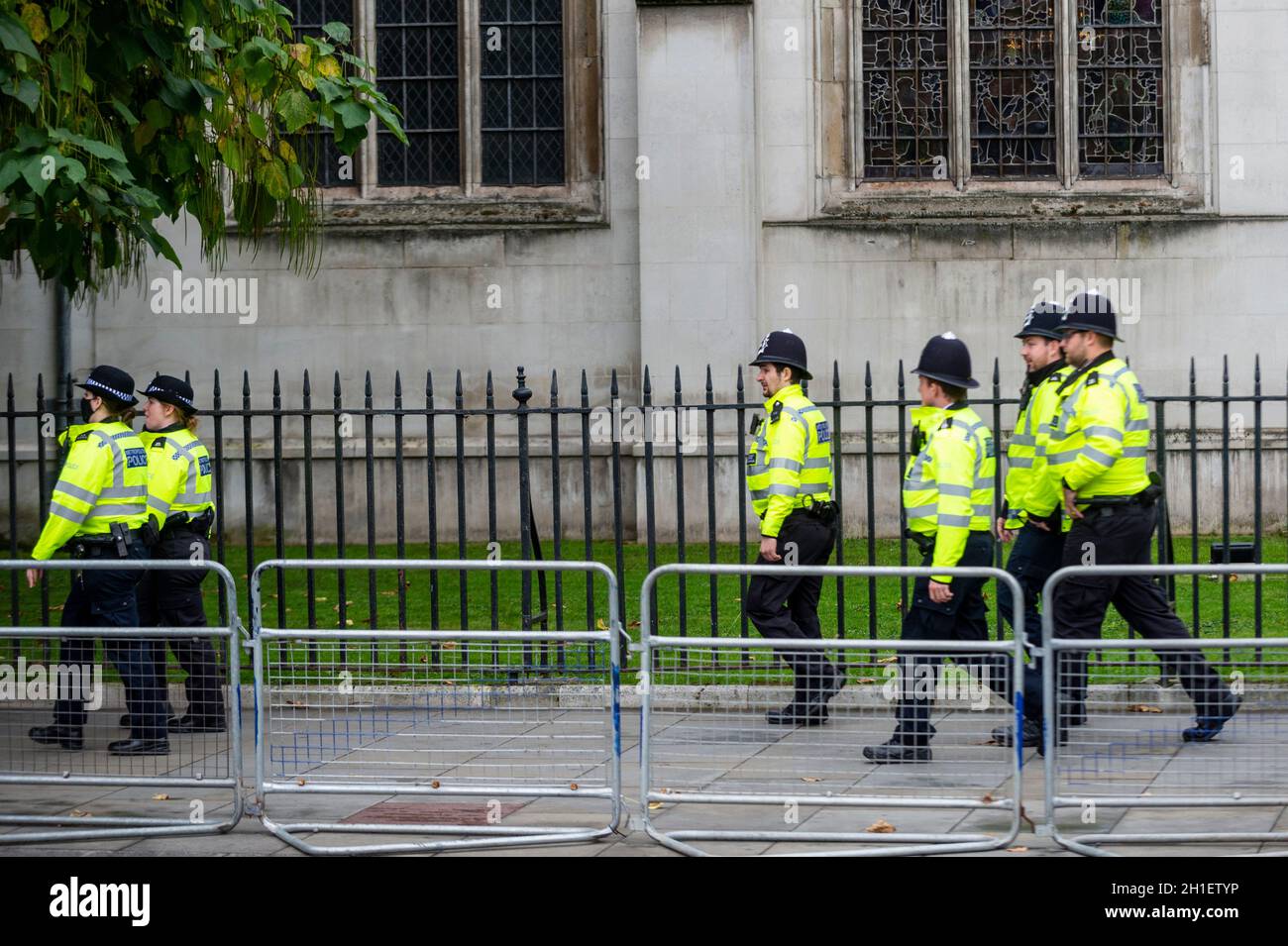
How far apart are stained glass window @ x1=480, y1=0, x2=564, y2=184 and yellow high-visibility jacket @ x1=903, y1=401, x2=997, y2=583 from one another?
881 centimetres

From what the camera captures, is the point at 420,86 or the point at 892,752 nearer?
the point at 892,752

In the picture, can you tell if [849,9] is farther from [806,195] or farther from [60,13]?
[60,13]

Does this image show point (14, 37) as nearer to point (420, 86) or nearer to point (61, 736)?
point (61, 736)

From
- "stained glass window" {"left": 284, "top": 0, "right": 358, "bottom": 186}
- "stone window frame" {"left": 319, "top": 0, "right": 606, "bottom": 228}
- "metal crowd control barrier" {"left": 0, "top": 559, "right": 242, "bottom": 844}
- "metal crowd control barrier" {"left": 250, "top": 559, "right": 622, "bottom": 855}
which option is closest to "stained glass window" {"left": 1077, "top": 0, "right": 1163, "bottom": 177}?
"stone window frame" {"left": 319, "top": 0, "right": 606, "bottom": 228}

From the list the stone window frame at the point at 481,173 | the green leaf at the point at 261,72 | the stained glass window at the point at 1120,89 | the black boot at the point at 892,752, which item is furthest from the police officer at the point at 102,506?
the stained glass window at the point at 1120,89

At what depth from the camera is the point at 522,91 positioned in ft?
53.6

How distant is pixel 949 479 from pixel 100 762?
4076mm

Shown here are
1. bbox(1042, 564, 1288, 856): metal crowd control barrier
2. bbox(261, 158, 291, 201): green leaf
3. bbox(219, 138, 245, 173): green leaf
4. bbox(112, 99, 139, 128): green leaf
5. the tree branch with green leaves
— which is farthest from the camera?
bbox(261, 158, 291, 201): green leaf

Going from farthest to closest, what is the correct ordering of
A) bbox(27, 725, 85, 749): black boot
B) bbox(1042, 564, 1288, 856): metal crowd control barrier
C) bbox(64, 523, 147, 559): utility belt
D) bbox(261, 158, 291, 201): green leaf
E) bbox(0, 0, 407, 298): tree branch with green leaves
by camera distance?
bbox(261, 158, 291, 201): green leaf
bbox(64, 523, 147, 559): utility belt
bbox(0, 0, 407, 298): tree branch with green leaves
bbox(27, 725, 85, 749): black boot
bbox(1042, 564, 1288, 856): metal crowd control barrier

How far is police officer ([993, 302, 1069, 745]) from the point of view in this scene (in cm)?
823

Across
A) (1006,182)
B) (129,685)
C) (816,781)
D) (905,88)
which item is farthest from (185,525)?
(1006,182)

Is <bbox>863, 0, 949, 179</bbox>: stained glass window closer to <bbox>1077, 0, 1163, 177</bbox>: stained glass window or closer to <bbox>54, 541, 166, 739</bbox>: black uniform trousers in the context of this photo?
<bbox>1077, 0, 1163, 177</bbox>: stained glass window

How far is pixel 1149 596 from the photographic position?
8195mm
